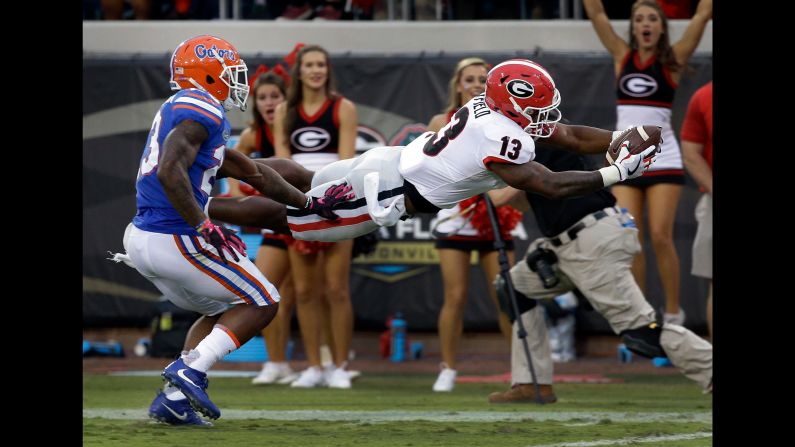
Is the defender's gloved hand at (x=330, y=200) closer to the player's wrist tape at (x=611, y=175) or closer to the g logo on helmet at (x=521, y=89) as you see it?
the g logo on helmet at (x=521, y=89)

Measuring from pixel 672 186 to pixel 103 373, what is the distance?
15.1 feet

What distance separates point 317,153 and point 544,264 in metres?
2.43

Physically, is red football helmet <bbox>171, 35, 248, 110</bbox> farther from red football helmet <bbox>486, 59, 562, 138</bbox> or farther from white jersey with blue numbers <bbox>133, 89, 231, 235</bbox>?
red football helmet <bbox>486, 59, 562, 138</bbox>

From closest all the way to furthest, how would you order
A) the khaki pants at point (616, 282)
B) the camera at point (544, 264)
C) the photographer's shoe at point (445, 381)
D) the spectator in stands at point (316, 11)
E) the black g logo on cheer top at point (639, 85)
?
the khaki pants at point (616, 282), the camera at point (544, 264), the photographer's shoe at point (445, 381), the black g logo on cheer top at point (639, 85), the spectator in stands at point (316, 11)

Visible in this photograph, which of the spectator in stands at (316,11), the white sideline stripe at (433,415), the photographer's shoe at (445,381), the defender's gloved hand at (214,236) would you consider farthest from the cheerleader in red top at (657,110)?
the defender's gloved hand at (214,236)

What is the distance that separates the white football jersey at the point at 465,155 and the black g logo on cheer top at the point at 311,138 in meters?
2.74

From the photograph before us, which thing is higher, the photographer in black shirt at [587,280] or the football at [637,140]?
the football at [637,140]

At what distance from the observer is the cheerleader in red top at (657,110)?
371 inches

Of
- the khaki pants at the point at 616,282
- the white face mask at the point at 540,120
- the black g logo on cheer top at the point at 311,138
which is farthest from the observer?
the black g logo on cheer top at the point at 311,138

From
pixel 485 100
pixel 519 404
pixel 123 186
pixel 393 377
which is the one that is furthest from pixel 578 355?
pixel 485 100

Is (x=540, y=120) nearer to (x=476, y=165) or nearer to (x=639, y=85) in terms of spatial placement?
(x=476, y=165)

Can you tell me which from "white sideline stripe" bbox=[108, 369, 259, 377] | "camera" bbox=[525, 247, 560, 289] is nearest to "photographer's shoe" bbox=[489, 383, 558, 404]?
"camera" bbox=[525, 247, 560, 289]

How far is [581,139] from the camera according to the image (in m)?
6.79

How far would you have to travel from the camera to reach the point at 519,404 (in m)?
7.76
